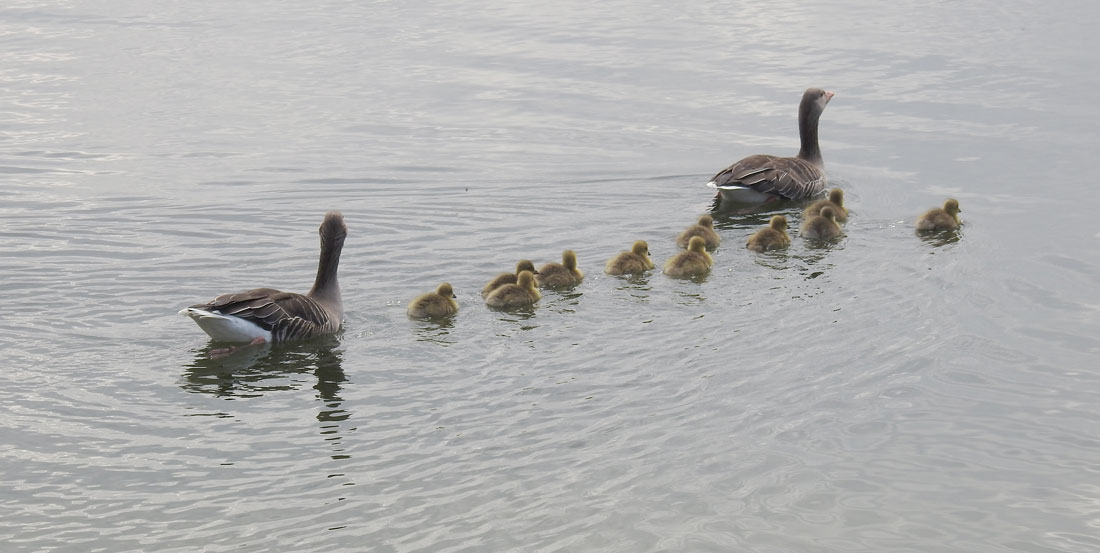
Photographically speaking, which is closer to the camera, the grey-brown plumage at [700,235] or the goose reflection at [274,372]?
the goose reflection at [274,372]

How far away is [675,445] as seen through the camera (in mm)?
9117

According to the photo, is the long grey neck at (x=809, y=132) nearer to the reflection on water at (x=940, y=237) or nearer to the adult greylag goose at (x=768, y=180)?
the adult greylag goose at (x=768, y=180)

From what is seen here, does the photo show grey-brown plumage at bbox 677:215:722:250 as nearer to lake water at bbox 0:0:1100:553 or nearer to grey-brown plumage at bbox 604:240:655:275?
lake water at bbox 0:0:1100:553

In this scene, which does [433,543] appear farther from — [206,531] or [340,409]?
[340,409]

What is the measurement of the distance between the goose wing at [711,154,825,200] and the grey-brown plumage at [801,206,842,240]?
4.93 ft

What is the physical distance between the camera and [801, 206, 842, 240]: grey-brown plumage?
14.2m

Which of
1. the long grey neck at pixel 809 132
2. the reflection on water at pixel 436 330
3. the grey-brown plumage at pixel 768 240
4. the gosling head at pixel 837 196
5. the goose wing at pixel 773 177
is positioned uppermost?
the long grey neck at pixel 809 132

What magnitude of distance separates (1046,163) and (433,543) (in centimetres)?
1208

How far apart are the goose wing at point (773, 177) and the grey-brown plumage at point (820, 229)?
1.50m

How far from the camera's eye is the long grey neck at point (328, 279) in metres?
11.7

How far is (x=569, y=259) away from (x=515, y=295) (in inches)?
39.8

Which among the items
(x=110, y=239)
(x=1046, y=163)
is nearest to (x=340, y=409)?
(x=110, y=239)

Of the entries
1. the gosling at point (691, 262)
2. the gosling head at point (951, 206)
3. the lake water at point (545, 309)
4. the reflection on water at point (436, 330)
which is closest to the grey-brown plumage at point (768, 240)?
the lake water at point (545, 309)

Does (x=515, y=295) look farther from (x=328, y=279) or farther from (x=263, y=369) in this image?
(x=263, y=369)
